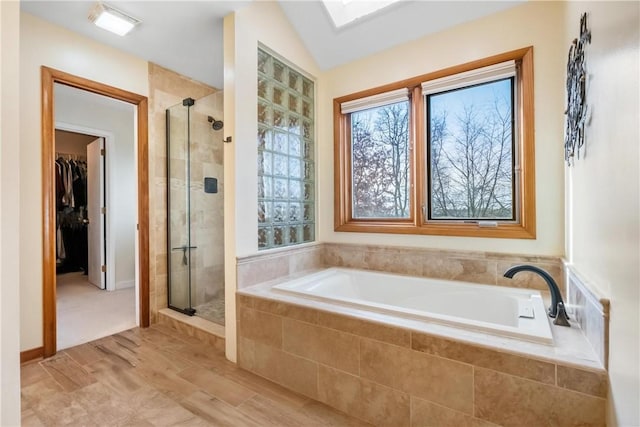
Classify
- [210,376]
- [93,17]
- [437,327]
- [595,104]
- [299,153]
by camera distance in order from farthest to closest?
[299,153] < [93,17] < [210,376] < [437,327] < [595,104]

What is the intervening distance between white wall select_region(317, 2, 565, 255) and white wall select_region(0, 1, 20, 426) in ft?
7.37

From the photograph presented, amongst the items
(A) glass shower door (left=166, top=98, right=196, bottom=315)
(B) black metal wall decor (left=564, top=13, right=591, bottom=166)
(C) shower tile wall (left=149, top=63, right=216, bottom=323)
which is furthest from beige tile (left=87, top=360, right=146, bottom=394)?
(B) black metal wall decor (left=564, top=13, right=591, bottom=166)

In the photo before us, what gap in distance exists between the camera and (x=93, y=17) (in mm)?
2020

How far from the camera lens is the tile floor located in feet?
7.95

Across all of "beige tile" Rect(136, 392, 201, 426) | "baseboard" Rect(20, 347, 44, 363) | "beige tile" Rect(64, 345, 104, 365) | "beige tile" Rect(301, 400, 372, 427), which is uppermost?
"baseboard" Rect(20, 347, 44, 363)

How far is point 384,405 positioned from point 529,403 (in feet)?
2.00

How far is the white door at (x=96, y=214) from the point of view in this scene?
151 inches

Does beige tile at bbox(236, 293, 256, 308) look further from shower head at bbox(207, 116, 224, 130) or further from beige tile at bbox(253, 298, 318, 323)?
shower head at bbox(207, 116, 224, 130)

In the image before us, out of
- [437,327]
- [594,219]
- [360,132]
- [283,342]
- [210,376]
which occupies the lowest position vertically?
[210,376]

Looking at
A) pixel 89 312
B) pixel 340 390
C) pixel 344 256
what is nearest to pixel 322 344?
pixel 340 390

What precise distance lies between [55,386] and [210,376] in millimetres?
885

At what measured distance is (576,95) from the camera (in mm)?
1424

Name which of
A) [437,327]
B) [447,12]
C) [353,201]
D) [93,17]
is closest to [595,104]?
[437,327]

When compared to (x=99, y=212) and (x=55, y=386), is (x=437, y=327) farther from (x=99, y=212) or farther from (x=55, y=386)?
(x=99, y=212)
